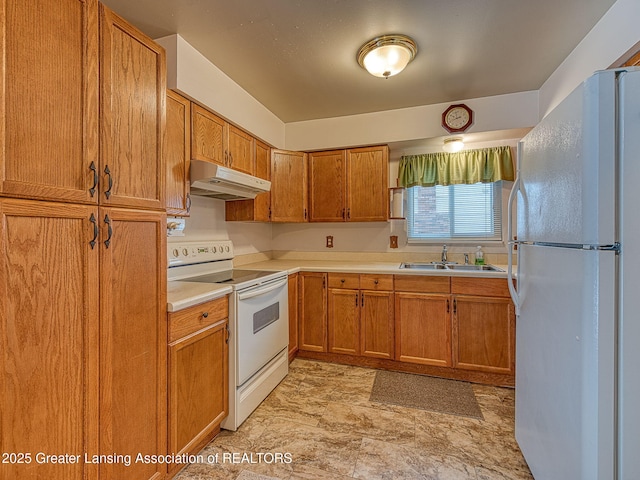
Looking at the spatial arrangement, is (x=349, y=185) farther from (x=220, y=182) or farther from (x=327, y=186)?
(x=220, y=182)

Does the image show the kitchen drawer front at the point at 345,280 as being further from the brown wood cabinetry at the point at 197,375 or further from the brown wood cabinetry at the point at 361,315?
the brown wood cabinetry at the point at 197,375

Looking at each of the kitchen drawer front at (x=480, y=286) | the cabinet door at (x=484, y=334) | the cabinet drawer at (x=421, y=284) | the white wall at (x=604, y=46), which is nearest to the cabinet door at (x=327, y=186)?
the cabinet drawer at (x=421, y=284)

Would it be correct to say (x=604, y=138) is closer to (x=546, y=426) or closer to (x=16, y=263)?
(x=546, y=426)

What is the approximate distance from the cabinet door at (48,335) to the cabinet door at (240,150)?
1.45m

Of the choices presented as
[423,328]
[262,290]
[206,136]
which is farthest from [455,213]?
[206,136]

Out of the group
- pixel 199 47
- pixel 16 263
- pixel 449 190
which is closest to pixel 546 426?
pixel 16 263

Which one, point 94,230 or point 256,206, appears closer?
point 94,230

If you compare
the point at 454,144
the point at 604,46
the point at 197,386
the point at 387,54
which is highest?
the point at 387,54

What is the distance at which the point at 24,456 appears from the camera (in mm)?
924

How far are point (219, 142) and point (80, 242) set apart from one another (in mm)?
1420

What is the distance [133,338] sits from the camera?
127 cm

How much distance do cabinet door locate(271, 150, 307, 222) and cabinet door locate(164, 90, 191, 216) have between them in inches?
42.9

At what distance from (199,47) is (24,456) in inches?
84.9

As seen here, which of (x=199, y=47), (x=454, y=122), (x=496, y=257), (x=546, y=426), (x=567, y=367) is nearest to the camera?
(x=567, y=367)
